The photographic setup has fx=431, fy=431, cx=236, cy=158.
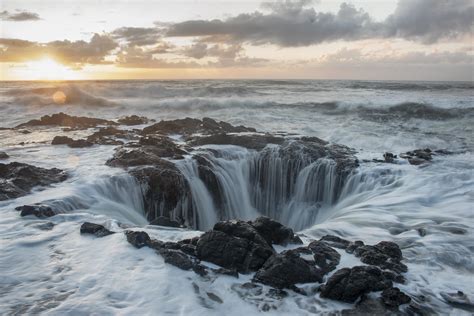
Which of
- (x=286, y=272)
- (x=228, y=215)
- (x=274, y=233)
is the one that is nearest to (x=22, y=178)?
(x=228, y=215)

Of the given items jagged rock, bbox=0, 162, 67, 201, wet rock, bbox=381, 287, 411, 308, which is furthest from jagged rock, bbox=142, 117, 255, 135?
wet rock, bbox=381, 287, 411, 308

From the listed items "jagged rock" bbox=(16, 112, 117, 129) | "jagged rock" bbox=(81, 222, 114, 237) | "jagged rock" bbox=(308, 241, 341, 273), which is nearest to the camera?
"jagged rock" bbox=(308, 241, 341, 273)

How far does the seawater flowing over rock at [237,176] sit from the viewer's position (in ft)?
39.3

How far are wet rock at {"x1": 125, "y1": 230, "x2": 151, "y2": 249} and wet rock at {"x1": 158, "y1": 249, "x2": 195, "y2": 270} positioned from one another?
1.38 ft

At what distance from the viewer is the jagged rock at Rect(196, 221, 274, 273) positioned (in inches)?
265

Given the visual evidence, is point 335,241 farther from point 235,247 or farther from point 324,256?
point 235,247

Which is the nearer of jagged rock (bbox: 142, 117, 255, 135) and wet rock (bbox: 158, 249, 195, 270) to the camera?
wet rock (bbox: 158, 249, 195, 270)

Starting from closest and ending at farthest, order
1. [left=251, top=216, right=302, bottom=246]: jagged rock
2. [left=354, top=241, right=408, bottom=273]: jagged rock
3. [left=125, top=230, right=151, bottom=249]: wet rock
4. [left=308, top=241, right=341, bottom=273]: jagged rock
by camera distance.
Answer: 1. [left=308, top=241, right=341, bottom=273]: jagged rock
2. [left=354, top=241, right=408, bottom=273]: jagged rock
3. [left=125, top=230, right=151, bottom=249]: wet rock
4. [left=251, top=216, right=302, bottom=246]: jagged rock

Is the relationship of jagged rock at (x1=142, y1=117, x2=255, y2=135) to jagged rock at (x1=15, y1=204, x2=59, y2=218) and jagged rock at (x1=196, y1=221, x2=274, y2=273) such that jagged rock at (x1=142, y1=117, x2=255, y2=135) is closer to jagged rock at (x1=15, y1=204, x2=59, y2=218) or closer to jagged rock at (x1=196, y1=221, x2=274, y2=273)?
jagged rock at (x1=15, y1=204, x2=59, y2=218)

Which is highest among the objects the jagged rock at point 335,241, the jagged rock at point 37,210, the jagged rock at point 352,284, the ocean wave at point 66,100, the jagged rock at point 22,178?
the ocean wave at point 66,100

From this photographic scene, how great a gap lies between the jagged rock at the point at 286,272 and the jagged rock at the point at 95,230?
120 inches

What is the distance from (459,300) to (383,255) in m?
1.41

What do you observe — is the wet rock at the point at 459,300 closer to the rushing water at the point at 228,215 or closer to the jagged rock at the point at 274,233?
the rushing water at the point at 228,215

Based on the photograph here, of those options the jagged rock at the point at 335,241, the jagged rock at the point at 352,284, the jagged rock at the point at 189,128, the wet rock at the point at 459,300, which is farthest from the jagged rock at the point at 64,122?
the wet rock at the point at 459,300
